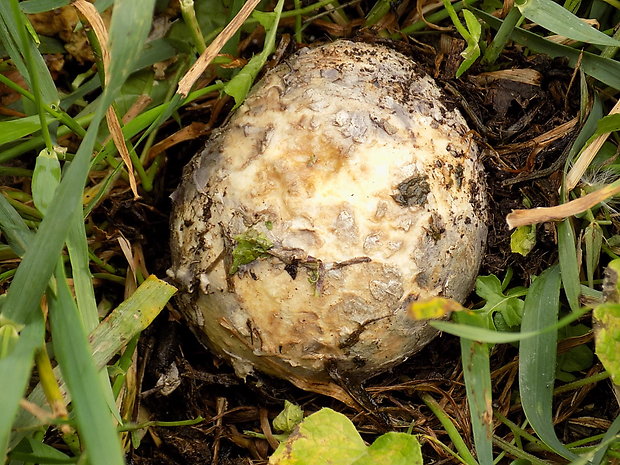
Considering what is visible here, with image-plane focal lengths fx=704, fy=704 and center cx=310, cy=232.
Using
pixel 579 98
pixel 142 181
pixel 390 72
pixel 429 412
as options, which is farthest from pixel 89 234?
pixel 579 98

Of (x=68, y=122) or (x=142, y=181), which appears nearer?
(x=68, y=122)

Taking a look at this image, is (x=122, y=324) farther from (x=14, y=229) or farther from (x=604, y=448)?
(x=604, y=448)

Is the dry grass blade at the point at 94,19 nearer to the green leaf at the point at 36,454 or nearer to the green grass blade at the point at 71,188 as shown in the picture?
the green grass blade at the point at 71,188

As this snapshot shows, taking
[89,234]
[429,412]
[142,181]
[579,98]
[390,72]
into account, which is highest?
[390,72]

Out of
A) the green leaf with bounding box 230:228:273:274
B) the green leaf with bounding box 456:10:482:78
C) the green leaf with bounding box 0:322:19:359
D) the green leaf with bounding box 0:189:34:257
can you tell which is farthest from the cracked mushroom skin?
the green leaf with bounding box 0:322:19:359

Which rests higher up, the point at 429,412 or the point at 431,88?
the point at 431,88

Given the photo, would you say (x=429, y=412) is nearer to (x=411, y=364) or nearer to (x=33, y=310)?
(x=411, y=364)

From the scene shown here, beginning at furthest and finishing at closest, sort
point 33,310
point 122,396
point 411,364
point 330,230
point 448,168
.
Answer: point 411,364 → point 122,396 → point 448,168 → point 330,230 → point 33,310
